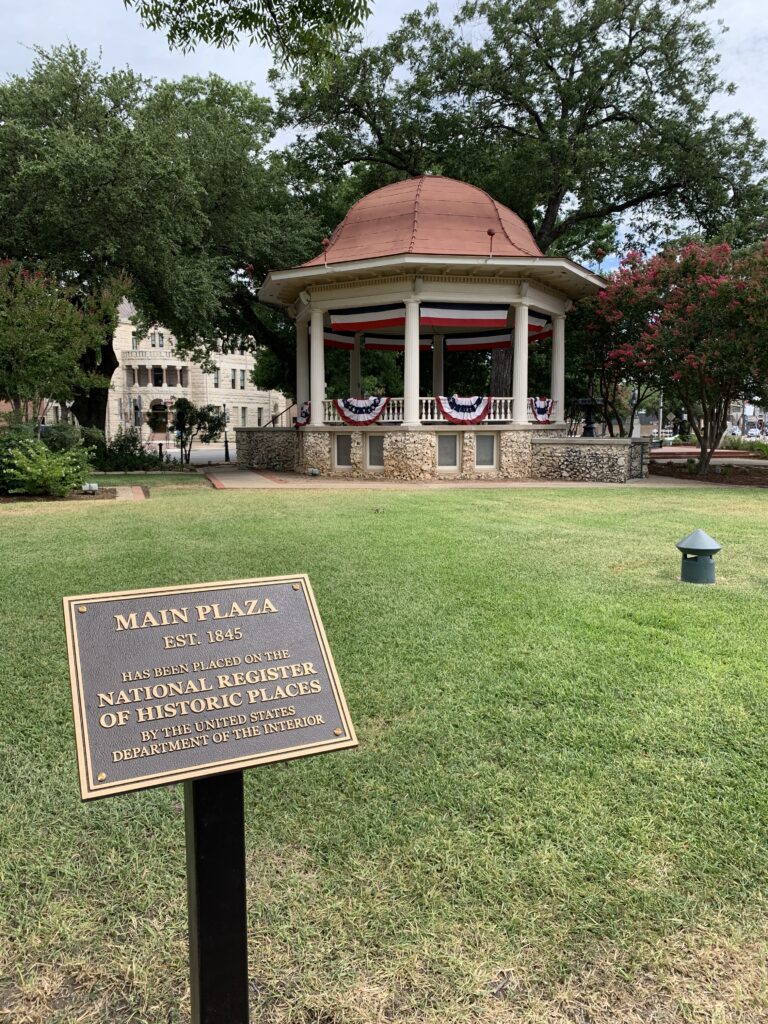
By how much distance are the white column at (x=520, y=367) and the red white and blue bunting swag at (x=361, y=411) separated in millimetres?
3420

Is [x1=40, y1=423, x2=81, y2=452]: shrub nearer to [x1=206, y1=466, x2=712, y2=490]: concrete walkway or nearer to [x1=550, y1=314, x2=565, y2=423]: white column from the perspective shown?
[x1=206, y1=466, x2=712, y2=490]: concrete walkway

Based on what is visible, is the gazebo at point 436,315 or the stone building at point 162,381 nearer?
the gazebo at point 436,315

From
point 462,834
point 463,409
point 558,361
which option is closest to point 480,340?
point 558,361

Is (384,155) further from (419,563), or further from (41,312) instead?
(419,563)

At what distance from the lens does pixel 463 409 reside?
19.0m

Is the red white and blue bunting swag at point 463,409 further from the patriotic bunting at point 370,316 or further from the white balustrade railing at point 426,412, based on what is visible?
the patriotic bunting at point 370,316

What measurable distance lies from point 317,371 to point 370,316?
205cm

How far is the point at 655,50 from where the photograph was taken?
949 inches

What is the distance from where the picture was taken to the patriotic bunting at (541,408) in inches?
807

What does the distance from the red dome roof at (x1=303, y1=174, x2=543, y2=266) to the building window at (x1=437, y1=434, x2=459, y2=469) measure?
456cm

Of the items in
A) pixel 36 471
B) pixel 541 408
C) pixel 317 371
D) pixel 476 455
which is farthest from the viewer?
pixel 541 408

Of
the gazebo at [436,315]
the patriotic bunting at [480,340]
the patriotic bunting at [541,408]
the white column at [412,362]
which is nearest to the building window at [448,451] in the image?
the gazebo at [436,315]

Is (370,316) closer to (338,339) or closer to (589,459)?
(338,339)

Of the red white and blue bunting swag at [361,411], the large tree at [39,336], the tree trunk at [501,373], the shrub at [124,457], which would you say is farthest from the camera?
the tree trunk at [501,373]
